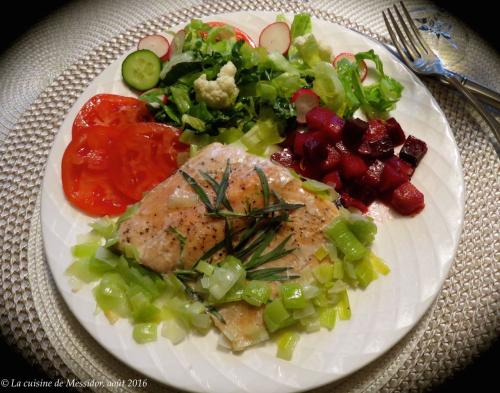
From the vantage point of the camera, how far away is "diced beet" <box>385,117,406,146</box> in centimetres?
A: 294

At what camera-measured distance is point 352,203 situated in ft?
9.27

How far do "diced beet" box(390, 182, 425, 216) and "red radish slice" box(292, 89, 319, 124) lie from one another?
75 cm

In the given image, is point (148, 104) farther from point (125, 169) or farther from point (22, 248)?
point (22, 248)

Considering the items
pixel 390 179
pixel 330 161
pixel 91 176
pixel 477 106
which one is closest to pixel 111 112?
pixel 91 176

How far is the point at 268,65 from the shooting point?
3.24 m

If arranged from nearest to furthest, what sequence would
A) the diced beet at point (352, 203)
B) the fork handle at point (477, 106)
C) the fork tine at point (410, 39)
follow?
the diced beet at point (352, 203)
the fork handle at point (477, 106)
the fork tine at point (410, 39)

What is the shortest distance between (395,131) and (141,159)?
5.24 ft

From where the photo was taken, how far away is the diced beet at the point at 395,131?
9.65ft

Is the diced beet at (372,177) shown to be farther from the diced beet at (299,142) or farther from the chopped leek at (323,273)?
the chopped leek at (323,273)

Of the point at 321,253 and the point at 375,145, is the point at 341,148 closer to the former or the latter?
the point at 375,145

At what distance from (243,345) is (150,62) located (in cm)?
202

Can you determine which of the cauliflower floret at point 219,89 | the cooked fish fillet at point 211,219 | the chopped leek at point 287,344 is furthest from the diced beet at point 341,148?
the chopped leek at point 287,344

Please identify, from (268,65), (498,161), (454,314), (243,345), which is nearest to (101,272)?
(243,345)

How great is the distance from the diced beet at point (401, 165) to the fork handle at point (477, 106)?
94 cm
